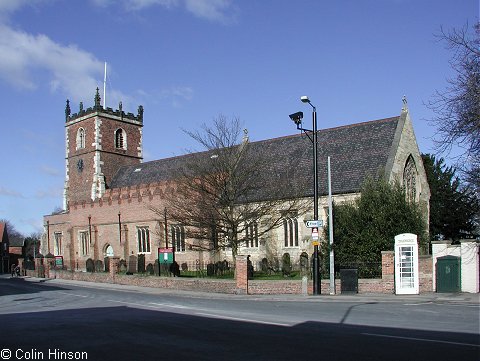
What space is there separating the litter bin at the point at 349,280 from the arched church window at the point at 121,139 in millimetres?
39819

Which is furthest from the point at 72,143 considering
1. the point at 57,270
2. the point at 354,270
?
the point at 354,270

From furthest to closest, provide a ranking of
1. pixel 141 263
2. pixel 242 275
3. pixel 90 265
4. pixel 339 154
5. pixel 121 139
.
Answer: pixel 121 139 → pixel 90 265 → pixel 141 263 → pixel 339 154 → pixel 242 275

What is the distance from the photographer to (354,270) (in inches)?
894

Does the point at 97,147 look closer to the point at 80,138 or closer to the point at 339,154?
the point at 80,138

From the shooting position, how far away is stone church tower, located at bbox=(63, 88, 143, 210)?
55.0m

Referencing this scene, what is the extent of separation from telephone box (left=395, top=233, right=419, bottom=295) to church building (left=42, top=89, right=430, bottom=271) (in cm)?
771

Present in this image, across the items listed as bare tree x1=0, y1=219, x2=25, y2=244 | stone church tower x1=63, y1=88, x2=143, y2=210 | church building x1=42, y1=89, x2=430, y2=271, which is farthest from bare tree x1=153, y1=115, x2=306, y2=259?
bare tree x1=0, y1=219, x2=25, y2=244

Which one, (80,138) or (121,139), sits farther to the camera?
(121,139)

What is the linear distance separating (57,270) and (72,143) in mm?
19552

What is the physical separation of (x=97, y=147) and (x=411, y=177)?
32748mm

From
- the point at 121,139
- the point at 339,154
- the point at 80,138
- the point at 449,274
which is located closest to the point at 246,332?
the point at 449,274

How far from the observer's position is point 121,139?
58.3 m

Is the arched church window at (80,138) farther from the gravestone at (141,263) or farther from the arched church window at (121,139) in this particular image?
the gravestone at (141,263)

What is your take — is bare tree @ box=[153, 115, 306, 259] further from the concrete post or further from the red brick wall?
the red brick wall
